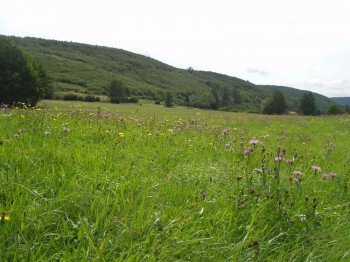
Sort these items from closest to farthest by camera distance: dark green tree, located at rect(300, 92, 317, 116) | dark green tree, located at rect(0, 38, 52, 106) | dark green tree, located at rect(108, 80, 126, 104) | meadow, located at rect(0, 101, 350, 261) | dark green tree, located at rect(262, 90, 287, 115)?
meadow, located at rect(0, 101, 350, 261)
dark green tree, located at rect(0, 38, 52, 106)
dark green tree, located at rect(300, 92, 317, 116)
dark green tree, located at rect(262, 90, 287, 115)
dark green tree, located at rect(108, 80, 126, 104)

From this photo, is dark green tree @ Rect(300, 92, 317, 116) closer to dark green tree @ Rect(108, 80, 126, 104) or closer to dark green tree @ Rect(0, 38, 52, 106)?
dark green tree @ Rect(108, 80, 126, 104)

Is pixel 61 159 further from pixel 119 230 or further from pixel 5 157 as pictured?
pixel 119 230

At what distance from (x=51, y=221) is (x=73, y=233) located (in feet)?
0.82

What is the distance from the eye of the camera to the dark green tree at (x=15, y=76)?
129ft

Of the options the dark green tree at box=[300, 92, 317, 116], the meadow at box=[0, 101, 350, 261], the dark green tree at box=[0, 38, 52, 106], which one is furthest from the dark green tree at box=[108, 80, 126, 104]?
the meadow at box=[0, 101, 350, 261]

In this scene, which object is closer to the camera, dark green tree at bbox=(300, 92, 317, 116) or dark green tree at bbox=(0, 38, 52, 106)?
dark green tree at bbox=(0, 38, 52, 106)

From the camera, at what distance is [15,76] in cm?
3959

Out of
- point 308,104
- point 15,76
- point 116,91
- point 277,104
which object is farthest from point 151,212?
point 116,91

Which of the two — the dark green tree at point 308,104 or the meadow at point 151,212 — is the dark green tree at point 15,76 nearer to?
the meadow at point 151,212

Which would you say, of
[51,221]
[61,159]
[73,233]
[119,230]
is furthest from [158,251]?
[61,159]

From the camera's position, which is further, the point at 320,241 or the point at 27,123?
the point at 27,123

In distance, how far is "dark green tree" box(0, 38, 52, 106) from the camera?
39.2 m

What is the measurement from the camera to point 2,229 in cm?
206

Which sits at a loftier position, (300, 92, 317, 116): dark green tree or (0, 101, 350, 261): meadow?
(300, 92, 317, 116): dark green tree
